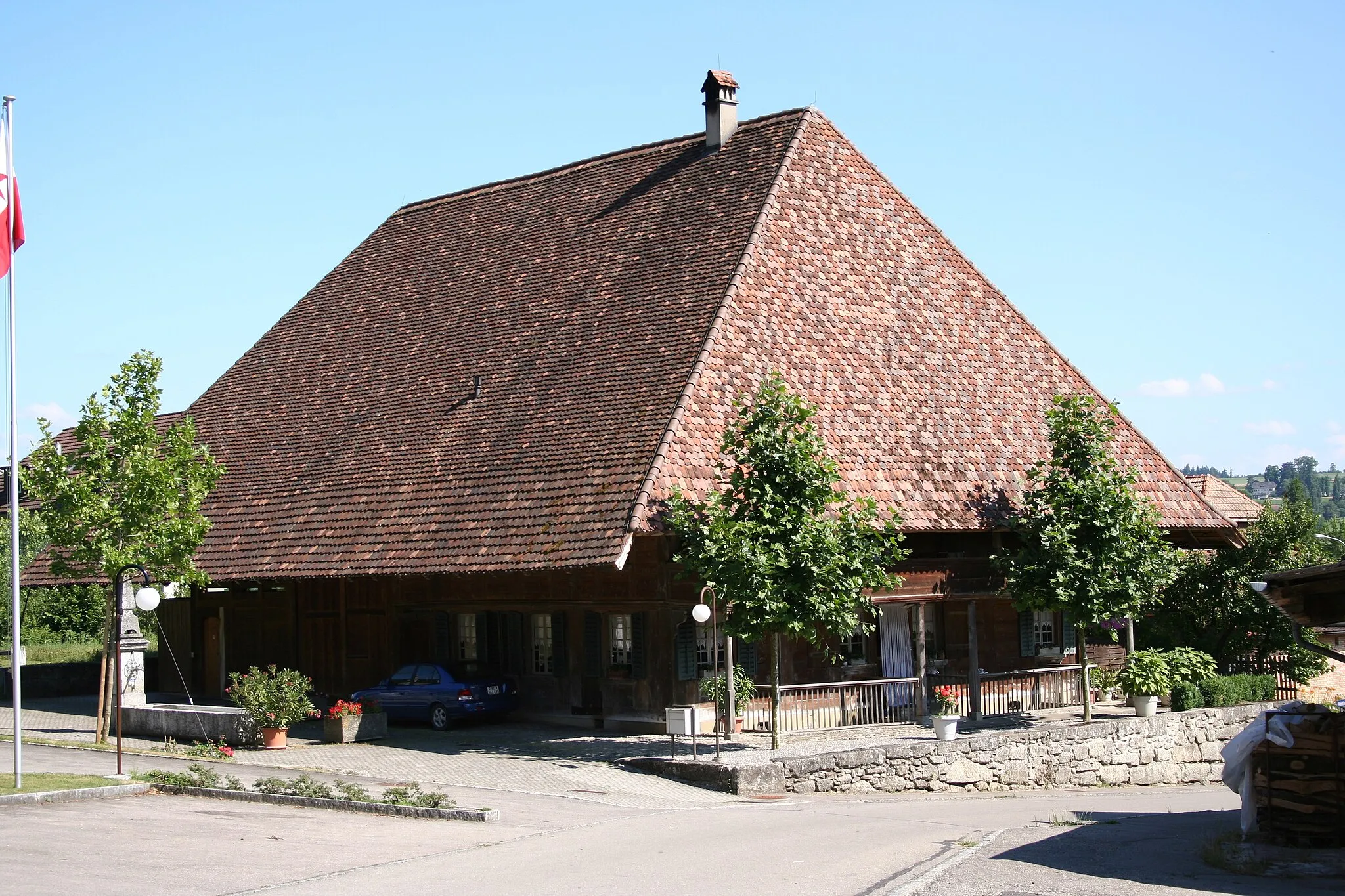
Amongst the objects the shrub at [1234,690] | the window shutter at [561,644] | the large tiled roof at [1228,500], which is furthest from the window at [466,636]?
the large tiled roof at [1228,500]

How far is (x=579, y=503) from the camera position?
993 inches

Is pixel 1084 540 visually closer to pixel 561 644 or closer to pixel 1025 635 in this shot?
pixel 1025 635

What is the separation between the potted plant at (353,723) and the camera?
85.8ft

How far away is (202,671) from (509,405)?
37.3ft

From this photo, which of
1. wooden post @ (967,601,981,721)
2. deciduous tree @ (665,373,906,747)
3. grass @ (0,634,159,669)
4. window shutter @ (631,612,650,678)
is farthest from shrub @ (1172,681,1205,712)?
grass @ (0,634,159,669)

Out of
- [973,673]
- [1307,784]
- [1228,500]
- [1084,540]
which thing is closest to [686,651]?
[973,673]

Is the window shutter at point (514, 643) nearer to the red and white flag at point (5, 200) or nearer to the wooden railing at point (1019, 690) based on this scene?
the wooden railing at point (1019, 690)

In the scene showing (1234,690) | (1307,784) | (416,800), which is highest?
(1307,784)

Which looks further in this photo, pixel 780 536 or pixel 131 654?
pixel 131 654

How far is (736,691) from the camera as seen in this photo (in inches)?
1003

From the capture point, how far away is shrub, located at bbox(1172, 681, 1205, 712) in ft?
93.5

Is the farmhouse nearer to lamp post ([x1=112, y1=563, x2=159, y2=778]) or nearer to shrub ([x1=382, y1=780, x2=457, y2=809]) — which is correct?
lamp post ([x1=112, y1=563, x2=159, y2=778])

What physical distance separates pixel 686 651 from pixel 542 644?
3483mm

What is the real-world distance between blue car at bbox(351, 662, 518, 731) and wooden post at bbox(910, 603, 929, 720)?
24.9ft
